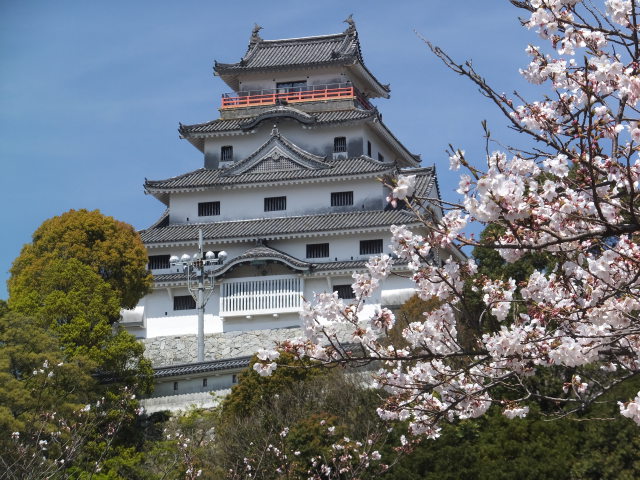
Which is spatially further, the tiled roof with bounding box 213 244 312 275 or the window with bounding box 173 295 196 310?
the window with bounding box 173 295 196 310

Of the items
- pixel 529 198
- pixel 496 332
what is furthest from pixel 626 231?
pixel 496 332

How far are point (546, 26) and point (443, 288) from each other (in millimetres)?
2344

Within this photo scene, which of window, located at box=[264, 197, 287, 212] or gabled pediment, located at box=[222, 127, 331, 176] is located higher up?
gabled pediment, located at box=[222, 127, 331, 176]

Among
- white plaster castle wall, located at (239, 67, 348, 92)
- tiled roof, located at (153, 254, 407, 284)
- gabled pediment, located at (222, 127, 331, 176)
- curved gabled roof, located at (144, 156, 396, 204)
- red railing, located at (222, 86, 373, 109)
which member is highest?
white plaster castle wall, located at (239, 67, 348, 92)

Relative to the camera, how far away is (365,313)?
1467 inches

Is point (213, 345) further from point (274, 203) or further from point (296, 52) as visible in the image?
point (296, 52)

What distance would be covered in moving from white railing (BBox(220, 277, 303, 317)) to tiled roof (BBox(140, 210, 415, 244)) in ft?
6.61

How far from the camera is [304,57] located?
46.8 meters

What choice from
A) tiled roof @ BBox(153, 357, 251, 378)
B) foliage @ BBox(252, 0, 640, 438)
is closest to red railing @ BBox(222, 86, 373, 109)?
tiled roof @ BBox(153, 357, 251, 378)

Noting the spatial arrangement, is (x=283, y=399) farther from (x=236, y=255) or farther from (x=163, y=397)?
(x=236, y=255)

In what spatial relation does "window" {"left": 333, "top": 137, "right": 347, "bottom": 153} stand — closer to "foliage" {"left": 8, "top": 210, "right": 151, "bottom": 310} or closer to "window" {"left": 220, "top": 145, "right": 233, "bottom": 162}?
"window" {"left": 220, "top": 145, "right": 233, "bottom": 162}

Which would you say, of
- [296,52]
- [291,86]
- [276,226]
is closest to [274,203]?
[276,226]

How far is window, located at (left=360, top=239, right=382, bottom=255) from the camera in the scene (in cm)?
3912

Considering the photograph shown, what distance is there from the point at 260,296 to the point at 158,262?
16.7ft
